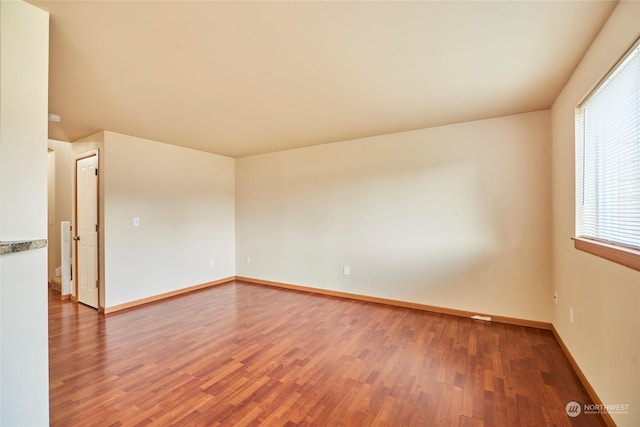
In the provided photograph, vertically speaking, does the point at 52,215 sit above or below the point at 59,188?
below

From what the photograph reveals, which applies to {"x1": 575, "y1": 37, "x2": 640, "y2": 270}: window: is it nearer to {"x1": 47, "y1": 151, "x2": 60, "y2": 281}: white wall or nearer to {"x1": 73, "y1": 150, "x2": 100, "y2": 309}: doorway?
{"x1": 73, "y1": 150, "x2": 100, "y2": 309}: doorway

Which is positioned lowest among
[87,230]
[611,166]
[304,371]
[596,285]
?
[304,371]

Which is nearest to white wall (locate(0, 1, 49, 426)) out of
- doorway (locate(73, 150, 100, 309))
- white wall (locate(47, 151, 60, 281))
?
doorway (locate(73, 150, 100, 309))

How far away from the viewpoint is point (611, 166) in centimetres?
171

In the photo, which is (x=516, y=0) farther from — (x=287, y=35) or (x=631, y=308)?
(x=631, y=308)

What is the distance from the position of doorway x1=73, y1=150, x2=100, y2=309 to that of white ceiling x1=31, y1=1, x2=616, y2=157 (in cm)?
87

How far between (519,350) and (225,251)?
4.49 meters

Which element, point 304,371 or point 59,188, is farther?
point 59,188

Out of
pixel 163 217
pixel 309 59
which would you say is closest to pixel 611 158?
pixel 309 59

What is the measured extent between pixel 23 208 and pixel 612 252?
10.3ft

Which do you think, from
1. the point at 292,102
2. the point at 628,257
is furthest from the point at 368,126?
the point at 628,257

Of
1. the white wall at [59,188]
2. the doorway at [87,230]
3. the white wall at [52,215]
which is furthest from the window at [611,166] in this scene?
the white wall at [52,215]

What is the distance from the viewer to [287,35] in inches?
65.1

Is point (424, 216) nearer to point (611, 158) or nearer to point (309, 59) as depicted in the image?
point (611, 158)
